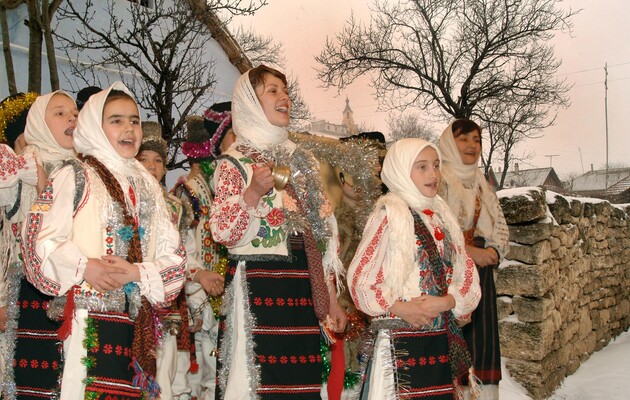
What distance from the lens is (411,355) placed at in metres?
3.33

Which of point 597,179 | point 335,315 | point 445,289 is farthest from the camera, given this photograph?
point 597,179

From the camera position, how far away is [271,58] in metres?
19.2

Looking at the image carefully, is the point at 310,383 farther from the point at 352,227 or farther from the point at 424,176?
the point at 352,227

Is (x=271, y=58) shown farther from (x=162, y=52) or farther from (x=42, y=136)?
(x=42, y=136)

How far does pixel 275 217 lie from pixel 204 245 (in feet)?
4.11

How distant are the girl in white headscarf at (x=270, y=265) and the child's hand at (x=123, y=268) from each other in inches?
24.7

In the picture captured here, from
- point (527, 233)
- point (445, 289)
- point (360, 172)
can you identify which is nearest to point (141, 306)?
point (445, 289)

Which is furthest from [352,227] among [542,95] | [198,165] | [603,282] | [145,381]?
[542,95]

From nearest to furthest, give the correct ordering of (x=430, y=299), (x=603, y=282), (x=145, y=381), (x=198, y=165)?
(x=145, y=381) < (x=430, y=299) < (x=198, y=165) < (x=603, y=282)

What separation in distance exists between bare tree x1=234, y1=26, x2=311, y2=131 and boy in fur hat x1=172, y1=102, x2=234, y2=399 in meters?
13.0

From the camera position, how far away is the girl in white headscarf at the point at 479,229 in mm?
4793

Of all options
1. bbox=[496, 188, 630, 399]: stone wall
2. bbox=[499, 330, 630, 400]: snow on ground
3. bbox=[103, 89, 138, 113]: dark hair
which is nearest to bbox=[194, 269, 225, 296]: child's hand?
bbox=[103, 89, 138, 113]: dark hair

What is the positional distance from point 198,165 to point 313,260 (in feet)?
5.69

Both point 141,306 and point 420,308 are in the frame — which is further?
point 420,308
